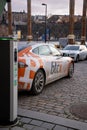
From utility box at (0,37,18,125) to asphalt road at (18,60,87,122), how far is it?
113 cm

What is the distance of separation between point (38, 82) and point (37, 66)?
18.1 inches

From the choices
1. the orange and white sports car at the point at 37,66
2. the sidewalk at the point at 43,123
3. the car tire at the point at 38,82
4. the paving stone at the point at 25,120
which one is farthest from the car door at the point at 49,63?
the paving stone at the point at 25,120

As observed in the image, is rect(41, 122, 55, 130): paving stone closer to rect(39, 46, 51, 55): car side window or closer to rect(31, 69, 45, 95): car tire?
rect(31, 69, 45, 95): car tire

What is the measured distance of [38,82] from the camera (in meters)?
6.89

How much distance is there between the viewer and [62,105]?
5.81 m

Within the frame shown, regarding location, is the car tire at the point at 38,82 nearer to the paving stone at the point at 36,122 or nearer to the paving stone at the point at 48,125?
the paving stone at the point at 36,122

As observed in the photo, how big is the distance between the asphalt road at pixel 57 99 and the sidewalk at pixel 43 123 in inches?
12.2

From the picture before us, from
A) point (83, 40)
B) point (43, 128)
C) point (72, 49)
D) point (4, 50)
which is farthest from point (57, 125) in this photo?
point (83, 40)

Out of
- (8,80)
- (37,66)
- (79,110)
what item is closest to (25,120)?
(8,80)

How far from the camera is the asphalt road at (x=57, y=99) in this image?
5.43 metres

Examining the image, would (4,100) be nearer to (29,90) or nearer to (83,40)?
(29,90)

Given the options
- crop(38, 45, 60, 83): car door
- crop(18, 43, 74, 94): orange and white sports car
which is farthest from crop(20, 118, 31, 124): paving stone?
crop(38, 45, 60, 83): car door

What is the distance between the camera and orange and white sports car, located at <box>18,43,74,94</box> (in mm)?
6301

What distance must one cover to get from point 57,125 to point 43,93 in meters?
2.60
